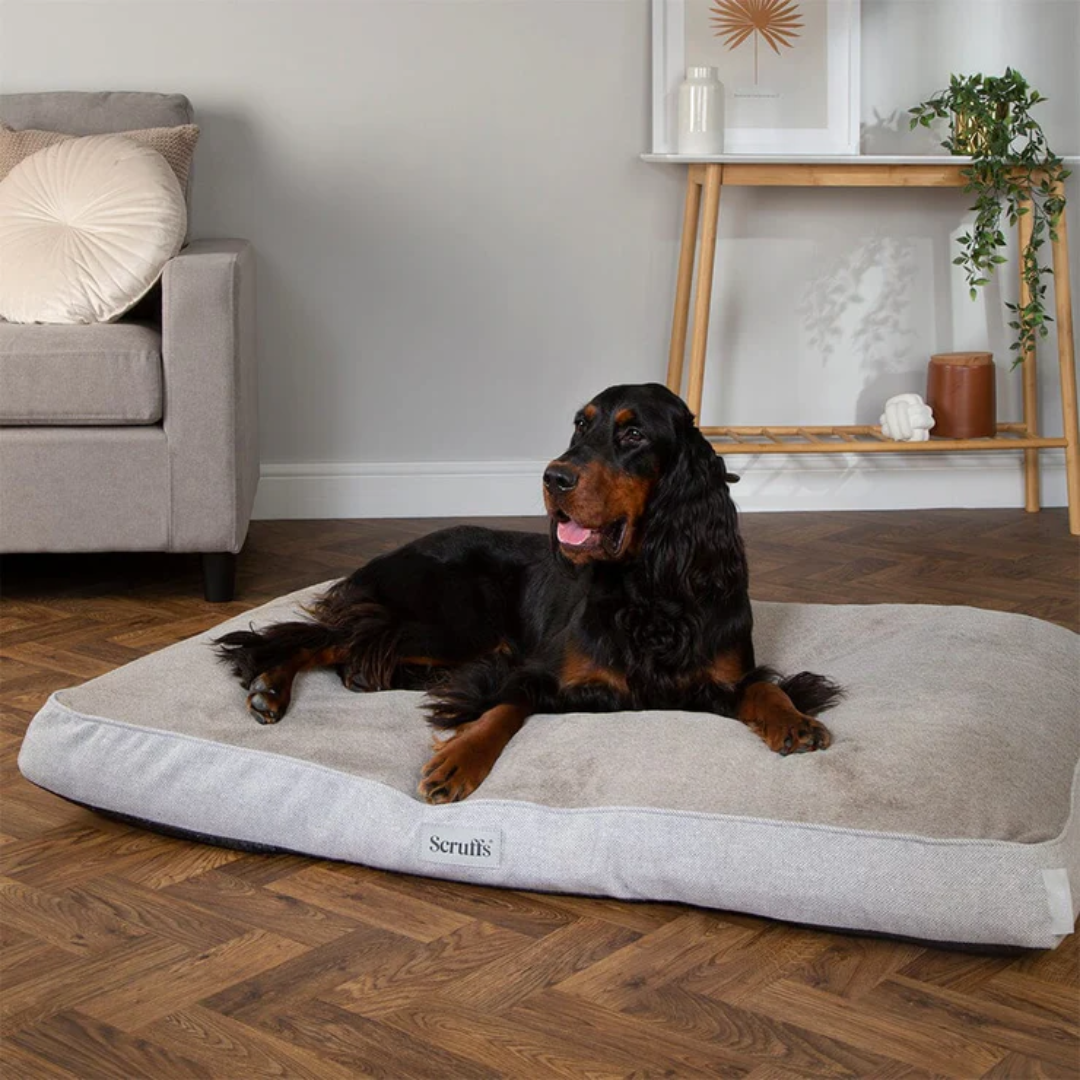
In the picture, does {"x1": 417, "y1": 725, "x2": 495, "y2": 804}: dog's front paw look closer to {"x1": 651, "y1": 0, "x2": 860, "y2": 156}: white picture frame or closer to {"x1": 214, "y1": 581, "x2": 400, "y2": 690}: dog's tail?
{"x1": 214, "y1": 581, "x2": 400, "y2": 690}: dog's tail

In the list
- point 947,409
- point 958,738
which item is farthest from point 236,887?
point 947,409

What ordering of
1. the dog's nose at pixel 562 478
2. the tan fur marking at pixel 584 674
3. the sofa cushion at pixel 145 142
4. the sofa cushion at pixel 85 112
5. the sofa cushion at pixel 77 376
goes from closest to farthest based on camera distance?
1. the dog's nose at pixel 562 478
2. the tan fur marking at pixel 584 674
3. the sofa cushion at pixel 77 376
4. the sofa cushion at pixel 145 142
5. the sofa cushion at pixel 85 112

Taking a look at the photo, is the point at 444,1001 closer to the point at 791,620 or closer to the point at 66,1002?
the point at 66,1002

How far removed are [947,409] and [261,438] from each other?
182 cm

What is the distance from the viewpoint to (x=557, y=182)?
4.03m

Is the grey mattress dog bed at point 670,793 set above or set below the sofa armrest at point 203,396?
below

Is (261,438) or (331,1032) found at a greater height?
(261,438)

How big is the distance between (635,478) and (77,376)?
1485mm

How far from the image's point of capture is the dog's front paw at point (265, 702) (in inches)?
80.3

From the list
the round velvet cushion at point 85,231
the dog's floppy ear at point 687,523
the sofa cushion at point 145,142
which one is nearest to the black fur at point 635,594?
the dog's floppy ear at point 687,523

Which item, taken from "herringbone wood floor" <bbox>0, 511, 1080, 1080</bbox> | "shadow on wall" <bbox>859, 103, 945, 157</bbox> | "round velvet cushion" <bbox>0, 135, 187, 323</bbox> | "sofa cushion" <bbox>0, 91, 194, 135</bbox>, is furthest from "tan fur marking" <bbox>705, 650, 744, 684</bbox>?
"shadow on wall" <bbox>859, 103, 945, 157</bbox>

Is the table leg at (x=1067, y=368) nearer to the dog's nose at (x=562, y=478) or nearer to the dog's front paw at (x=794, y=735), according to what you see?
the dog's front paw at (x=794, y=735)

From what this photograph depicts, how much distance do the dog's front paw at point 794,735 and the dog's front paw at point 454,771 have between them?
0.35 meters

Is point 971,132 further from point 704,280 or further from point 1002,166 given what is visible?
point 704,280
